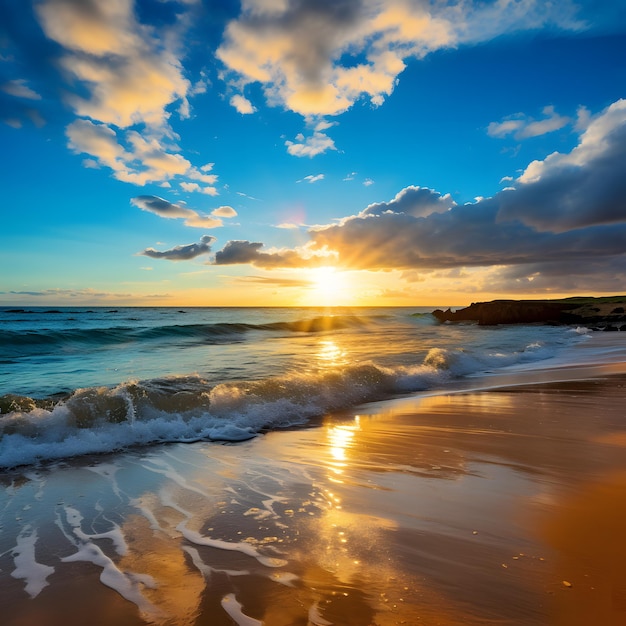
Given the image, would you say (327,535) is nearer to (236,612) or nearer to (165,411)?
(236,612)

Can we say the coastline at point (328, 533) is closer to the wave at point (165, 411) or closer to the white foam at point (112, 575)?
the white foam at point (112, 575)

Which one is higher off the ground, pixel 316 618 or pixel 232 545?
pixel 316 618

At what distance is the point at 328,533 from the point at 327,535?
41 mm

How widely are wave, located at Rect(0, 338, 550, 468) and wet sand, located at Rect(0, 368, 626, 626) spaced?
2.28 ft

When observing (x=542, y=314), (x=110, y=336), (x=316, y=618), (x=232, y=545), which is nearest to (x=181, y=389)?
(x=232, y=545)

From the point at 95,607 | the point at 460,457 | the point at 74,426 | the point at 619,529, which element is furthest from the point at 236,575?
the point at 74,426

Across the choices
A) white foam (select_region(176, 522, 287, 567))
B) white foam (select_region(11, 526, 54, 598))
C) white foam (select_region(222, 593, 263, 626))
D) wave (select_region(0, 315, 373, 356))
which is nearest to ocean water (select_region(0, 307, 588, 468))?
wave (select_region(0, 315, 373, 356))

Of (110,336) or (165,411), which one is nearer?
(165,411)

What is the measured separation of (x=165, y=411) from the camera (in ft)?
28.5

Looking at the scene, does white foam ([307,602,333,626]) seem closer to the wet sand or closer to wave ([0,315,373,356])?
the wet sand

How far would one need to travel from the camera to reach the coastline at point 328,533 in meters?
2.77

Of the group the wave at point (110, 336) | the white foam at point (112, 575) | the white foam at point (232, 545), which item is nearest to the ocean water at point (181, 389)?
the wave at point (110, 336)

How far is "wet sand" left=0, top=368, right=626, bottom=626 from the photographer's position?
2.76 metres

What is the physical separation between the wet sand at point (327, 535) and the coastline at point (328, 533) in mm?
16
